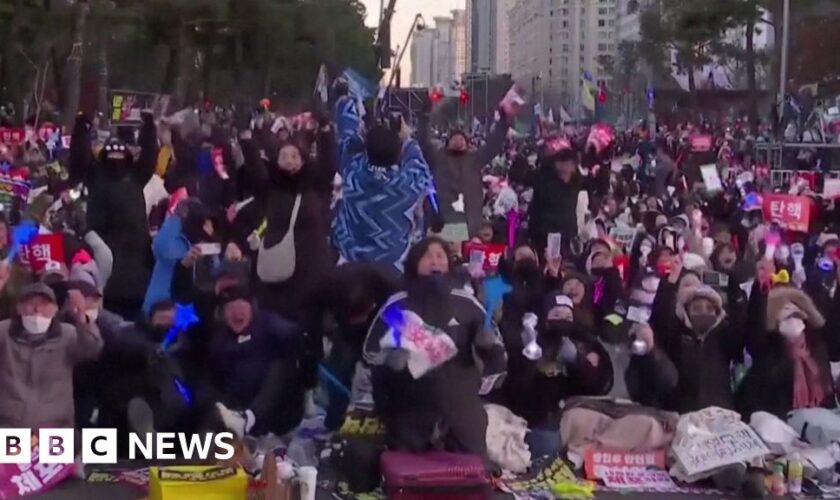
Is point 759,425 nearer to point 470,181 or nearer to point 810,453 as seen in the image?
point 810,453

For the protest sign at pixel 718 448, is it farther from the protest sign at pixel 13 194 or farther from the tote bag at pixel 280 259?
the protest sign at pixel 13 194

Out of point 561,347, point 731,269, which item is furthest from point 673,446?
point 731,269

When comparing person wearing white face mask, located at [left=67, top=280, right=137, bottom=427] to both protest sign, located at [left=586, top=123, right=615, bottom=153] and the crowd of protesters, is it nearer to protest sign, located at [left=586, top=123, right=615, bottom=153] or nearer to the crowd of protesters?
the crowd of protesters

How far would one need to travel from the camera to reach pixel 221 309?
791 cm

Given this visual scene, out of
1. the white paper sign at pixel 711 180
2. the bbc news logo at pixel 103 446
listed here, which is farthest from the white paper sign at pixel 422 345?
the white paper sign at pixel 711 180

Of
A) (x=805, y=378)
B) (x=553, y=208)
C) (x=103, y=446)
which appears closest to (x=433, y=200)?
(x=553, y=208)

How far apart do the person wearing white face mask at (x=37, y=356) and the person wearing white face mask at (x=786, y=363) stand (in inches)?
151

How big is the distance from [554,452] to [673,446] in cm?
68

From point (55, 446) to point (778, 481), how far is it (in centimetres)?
386

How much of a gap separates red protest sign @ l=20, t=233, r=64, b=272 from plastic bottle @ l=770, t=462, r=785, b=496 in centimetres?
428

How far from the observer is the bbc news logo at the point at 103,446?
7219 mm

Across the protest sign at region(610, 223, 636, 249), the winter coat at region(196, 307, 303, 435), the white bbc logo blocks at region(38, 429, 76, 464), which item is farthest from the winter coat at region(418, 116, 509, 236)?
the white bbc logo blocks at region(38, 429, 76, 464)

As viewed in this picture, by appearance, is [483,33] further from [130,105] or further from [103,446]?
[103,446]

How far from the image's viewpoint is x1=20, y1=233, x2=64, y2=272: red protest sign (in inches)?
328
